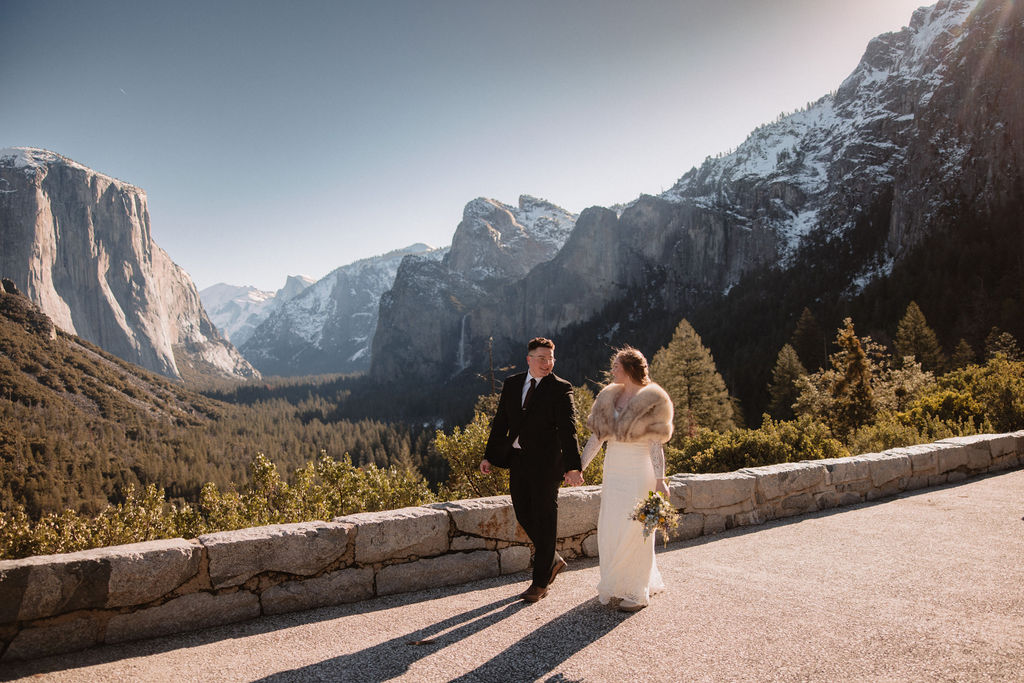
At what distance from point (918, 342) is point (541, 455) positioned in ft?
148

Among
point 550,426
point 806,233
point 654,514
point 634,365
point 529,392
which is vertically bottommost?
point 654,514

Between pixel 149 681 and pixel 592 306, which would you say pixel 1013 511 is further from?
pixel 592 306

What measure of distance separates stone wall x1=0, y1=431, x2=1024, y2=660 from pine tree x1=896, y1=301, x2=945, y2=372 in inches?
1564

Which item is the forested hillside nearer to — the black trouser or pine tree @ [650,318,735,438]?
pine tree @ [650,318,735,438]

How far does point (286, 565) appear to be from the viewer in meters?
4.55

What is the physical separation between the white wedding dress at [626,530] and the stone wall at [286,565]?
0.68 meters

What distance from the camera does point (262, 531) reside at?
15.3ft

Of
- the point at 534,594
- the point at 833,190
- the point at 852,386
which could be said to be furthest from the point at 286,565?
→ the point at 833,190

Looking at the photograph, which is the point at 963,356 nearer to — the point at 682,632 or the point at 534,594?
the point at 682,632

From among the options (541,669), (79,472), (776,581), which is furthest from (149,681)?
(79,472)

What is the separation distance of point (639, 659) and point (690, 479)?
3.52 metres

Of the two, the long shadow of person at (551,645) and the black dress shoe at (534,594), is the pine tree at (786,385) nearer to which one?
the black dress shoe at (534,594)

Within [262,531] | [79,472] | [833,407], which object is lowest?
A: [79,472]

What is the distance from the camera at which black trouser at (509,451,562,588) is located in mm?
4727
